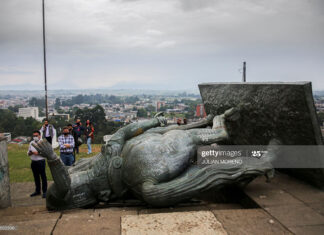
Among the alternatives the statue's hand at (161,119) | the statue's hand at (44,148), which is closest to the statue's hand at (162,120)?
the statue's hand at (161,119)

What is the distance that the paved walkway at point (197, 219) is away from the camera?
10.7 ft

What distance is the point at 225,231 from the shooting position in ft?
10.6

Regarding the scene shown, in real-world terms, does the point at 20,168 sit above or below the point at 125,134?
below

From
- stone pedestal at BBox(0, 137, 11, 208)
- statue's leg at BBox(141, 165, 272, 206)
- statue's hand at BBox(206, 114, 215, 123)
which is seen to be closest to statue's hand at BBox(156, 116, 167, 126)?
statue's hand at BBox(206, 114, 215, 123)

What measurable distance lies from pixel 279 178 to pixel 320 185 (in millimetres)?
739

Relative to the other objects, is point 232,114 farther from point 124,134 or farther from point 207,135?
point 124,134

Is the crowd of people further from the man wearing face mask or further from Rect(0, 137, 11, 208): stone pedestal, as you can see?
Rect(0, 137, 11, 208): stone pedestal

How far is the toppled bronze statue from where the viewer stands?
13.0 ft

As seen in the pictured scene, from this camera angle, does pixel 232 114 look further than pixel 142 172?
Yes

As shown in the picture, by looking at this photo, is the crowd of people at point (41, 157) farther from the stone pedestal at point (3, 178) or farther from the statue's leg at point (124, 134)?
the statue's leg at point (124, 134)

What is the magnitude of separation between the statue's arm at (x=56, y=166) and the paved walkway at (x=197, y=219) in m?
0.41

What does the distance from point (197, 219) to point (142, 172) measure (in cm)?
104

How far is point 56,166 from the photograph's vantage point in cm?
396

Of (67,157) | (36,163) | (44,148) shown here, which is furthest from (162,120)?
(67,157)
